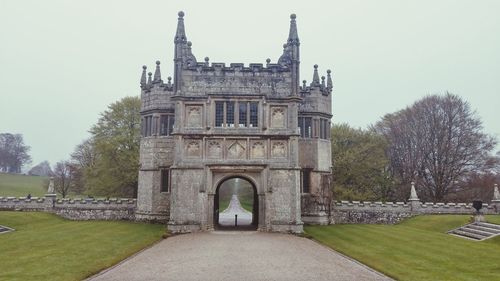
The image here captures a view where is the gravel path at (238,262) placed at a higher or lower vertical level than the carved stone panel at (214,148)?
lower

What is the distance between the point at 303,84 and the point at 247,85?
8.32m

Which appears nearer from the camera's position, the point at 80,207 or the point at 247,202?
the point at 80,207

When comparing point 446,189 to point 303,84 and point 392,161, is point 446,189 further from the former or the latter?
point 303,84

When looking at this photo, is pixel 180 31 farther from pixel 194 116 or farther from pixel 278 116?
pixel 278 116

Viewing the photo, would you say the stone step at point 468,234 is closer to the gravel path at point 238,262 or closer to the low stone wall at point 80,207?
the gravel path at point 238,262

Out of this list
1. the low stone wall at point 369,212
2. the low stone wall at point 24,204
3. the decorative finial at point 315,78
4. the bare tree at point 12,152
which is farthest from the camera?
the bare tree at point 12,152

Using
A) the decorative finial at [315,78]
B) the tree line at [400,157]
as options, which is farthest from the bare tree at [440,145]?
the decorative finial at [315,78]

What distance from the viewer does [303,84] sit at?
33.8 m

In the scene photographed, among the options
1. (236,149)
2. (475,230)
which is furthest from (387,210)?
(236,149)

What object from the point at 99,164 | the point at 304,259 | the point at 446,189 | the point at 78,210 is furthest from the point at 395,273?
the point at 99,164

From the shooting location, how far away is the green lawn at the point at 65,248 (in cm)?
1371

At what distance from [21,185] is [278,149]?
5798 cm

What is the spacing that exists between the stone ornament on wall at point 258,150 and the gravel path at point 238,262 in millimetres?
5901

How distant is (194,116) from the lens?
2645 cm
